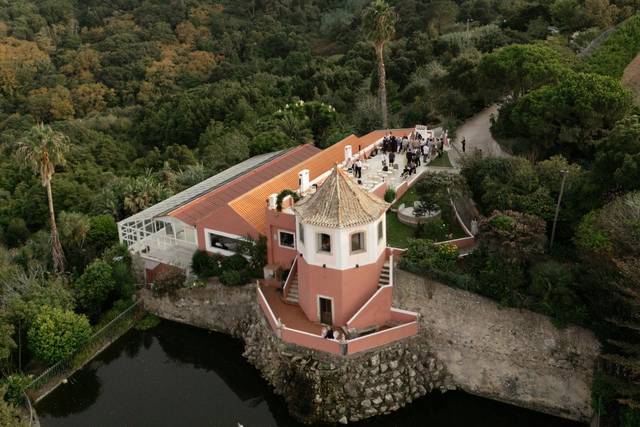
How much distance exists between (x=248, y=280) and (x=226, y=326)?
2852mm

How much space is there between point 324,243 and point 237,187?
1160 cm

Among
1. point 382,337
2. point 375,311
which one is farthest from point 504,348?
point 375,311

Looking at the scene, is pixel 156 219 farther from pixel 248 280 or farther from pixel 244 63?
pixel 244 63

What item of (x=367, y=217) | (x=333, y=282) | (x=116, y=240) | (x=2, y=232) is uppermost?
(x=367, y=217)

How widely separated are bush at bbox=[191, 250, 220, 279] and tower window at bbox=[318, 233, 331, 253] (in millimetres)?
7894

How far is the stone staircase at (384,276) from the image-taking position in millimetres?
30891

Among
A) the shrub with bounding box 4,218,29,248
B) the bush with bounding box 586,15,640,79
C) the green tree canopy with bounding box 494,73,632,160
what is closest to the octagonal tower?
the green tree canopy with bounding box 494,73,632,160

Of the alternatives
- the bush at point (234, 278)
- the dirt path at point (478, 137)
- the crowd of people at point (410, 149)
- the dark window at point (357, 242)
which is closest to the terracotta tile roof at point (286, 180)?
the crowd of people at point (410, 149)

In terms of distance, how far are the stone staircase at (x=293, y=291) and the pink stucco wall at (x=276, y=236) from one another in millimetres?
1018

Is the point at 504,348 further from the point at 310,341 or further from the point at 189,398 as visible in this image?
the point at 189,398

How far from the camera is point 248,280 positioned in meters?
34.4

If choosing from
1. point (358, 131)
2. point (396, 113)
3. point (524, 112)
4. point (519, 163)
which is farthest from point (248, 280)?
point (396, 113)

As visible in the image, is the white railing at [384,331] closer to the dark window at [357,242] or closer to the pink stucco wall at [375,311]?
the pink stucco wall at [375,311]

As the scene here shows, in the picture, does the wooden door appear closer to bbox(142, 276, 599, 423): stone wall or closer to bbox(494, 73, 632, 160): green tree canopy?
bbox(142, 276, 599, 423): stone wall
